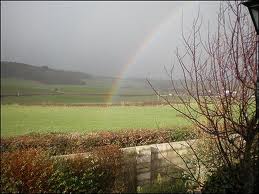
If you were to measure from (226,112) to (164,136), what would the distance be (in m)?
8.44

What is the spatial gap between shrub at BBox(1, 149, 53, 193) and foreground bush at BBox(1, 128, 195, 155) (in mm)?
2159

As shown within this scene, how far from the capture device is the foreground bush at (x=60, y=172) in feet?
24.0

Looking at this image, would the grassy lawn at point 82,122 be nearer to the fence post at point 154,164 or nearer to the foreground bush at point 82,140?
the foreground bush at point 82,140

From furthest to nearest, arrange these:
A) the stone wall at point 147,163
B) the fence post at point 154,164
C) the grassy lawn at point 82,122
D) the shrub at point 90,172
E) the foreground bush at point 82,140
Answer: the grassy lawn at point 82,122
the foreground bush at point 82,140
the fence post at point 154,164
the stone wall at point 147,163
the shrub at point 90,172

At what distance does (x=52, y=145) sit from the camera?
11.1m

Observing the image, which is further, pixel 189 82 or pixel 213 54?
pixel 189 82

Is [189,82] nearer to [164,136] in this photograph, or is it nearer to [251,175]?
[251,175]

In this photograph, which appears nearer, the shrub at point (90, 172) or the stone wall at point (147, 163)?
the shrub at point (90, 172)

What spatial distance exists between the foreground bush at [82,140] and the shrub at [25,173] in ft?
7.08

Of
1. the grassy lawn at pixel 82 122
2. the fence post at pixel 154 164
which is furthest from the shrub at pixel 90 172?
the grassy lawn at pixel 82 122

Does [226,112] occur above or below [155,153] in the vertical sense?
above

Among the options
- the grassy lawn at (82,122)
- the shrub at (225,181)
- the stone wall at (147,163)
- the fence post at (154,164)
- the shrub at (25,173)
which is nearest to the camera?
the shrub at (225,181)

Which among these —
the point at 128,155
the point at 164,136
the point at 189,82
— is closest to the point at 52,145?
the point at 128,155

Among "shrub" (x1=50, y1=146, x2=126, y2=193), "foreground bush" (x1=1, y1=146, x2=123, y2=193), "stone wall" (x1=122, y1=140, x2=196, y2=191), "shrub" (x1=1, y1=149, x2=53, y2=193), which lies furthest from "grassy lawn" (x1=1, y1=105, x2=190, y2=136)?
"shrub" (x1=1, y1=149, x2=53, y2=193)
